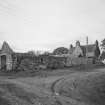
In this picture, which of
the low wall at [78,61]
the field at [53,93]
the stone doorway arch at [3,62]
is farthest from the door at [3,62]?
the low wall at [78,61]

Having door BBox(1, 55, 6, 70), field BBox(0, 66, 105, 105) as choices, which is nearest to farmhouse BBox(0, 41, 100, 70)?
door BBox(1, 55, 6, 70)

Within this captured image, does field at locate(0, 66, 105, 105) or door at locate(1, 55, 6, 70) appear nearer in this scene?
field at locate(0, 66, 105, 105)

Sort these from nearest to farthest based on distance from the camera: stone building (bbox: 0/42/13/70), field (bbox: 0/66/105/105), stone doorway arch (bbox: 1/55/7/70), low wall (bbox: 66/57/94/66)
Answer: field (bbox: 0/66/105/105), stone building (bbox: 0/42/13/70), stone doorway arch (bbox: 1/55/7/70), low wall (bbox: 66/57/94/66)

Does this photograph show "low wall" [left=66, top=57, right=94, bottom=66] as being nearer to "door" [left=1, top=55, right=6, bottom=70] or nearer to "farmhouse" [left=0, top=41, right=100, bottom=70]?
"farmhouse" [left=0, top=41, right=100, bottom=70]

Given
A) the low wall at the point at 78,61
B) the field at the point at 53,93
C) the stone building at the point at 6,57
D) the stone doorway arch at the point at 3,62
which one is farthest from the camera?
the low wall at the point at 78,61

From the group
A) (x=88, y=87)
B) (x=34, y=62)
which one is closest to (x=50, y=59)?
(x=34, y=62)

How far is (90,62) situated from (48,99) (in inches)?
1064

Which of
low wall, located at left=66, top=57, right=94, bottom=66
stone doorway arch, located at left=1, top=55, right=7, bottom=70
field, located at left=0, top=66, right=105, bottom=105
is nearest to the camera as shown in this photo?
field, located at left=0, top=66, right=105, bottom=105

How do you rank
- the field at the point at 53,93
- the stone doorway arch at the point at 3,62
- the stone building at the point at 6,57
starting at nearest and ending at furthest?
the field at the point at 53,93 < the stone building at the point at 6,57 < the stone doorway arch at the point at 3,62

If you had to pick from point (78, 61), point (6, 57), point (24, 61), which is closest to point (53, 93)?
point (24, 61)

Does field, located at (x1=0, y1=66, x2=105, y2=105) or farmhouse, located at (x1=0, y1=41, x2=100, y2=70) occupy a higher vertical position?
farmhouse, located at (x1=0, y1=41, x2=100, y2=70)

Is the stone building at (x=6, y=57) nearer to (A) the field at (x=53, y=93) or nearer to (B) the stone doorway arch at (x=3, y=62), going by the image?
(B) the stone doorway arch at (x=3, y=62)

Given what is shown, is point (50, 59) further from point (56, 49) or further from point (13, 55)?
point (56, 49)

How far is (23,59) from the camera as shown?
65.7 feet
